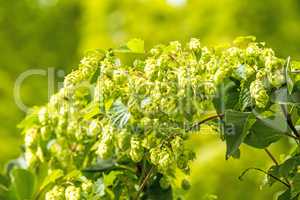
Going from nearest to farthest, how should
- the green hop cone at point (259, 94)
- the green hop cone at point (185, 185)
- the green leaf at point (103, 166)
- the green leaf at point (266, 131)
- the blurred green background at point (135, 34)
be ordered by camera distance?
the green hop cone at point (259, 94), the green leaf at point (266, 131), the green leaf at point (103, 166), the green hop cone at point (185, 185), the blurred green background at point (135, 34)

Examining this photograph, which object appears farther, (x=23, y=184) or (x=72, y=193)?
(x=23, y=184)

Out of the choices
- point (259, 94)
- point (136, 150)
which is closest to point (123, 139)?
point (136, 150)

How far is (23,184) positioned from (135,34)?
4779mm

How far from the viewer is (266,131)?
1.42 meters

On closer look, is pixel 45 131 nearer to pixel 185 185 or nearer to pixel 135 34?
pixel 185 185

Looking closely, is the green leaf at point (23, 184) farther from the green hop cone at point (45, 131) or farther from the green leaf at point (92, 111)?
the green leaf at point (92, 111)

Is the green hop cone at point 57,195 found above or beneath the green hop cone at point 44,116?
beneath

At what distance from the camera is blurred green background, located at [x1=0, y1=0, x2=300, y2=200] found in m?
5.18

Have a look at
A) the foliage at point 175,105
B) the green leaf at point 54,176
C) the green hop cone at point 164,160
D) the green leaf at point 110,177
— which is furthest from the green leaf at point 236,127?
the green leaf at point 54,176

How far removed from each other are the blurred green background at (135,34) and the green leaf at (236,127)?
316cm

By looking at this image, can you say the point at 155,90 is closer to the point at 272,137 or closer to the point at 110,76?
the point at 110,76

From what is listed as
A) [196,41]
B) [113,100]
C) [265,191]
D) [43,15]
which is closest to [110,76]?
[113,100]

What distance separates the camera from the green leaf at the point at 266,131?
139 cm

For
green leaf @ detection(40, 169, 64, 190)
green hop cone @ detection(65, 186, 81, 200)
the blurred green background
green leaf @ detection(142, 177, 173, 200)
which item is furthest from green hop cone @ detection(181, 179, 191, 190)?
the blurred green background
